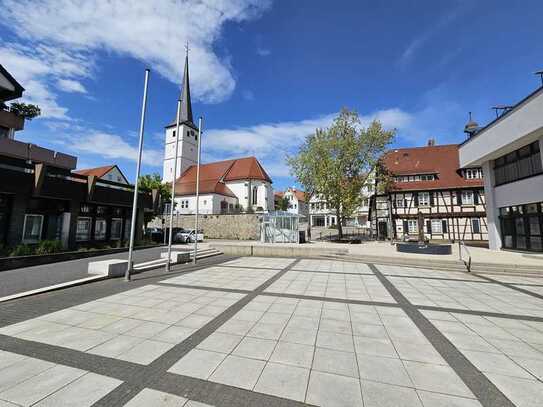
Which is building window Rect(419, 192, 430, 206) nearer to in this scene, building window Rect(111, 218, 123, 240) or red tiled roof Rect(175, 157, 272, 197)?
red tiled roof Rect(175, 157, 272, 197)

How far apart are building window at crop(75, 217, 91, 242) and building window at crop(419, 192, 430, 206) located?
33898 millimetres

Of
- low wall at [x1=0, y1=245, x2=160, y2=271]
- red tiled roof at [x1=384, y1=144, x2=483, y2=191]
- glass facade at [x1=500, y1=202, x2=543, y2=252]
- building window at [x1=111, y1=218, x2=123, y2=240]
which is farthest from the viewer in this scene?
A: red tiled roof at [x1=384, y1=144, x2=483, y2=191]

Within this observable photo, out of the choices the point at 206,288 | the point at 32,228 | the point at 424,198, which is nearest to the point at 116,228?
the point at 32,228

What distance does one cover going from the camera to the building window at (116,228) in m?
18.5

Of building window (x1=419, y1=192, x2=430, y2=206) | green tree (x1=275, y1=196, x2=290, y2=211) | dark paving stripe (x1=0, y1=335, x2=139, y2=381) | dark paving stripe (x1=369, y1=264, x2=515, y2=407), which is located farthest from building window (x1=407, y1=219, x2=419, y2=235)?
green tree (x1=275, y1=196, x2=290, y2=211)

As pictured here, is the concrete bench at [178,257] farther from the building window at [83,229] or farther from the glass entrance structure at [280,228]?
the glass entrance structure at [280,228]

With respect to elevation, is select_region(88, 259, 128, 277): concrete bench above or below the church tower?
below

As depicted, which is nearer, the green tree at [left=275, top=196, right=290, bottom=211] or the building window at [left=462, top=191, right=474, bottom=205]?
the building window at [left=462, top=191, right=474, bottom=205]

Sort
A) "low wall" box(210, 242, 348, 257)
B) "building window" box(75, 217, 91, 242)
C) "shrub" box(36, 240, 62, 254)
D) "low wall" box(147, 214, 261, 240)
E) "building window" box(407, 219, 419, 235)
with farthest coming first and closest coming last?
1. "low wall" box(147, 214, 261, 240)
2. "building window" box(407, 219, 419, 235)
3. "low wall" box(210, 242, 348, 257)
4. "building window" box(75, 217, 91, 242)
5. "shrub" box(36, 240, 62, 254)

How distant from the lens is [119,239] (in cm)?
1888

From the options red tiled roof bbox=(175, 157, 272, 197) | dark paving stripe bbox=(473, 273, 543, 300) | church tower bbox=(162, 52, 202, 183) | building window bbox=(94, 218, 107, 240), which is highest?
church tower bbox=(162, 52, 202, 183)

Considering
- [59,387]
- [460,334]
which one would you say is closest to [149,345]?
[59,387]

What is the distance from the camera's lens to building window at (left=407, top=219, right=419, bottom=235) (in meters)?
29.4

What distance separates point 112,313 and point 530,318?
979 cm
